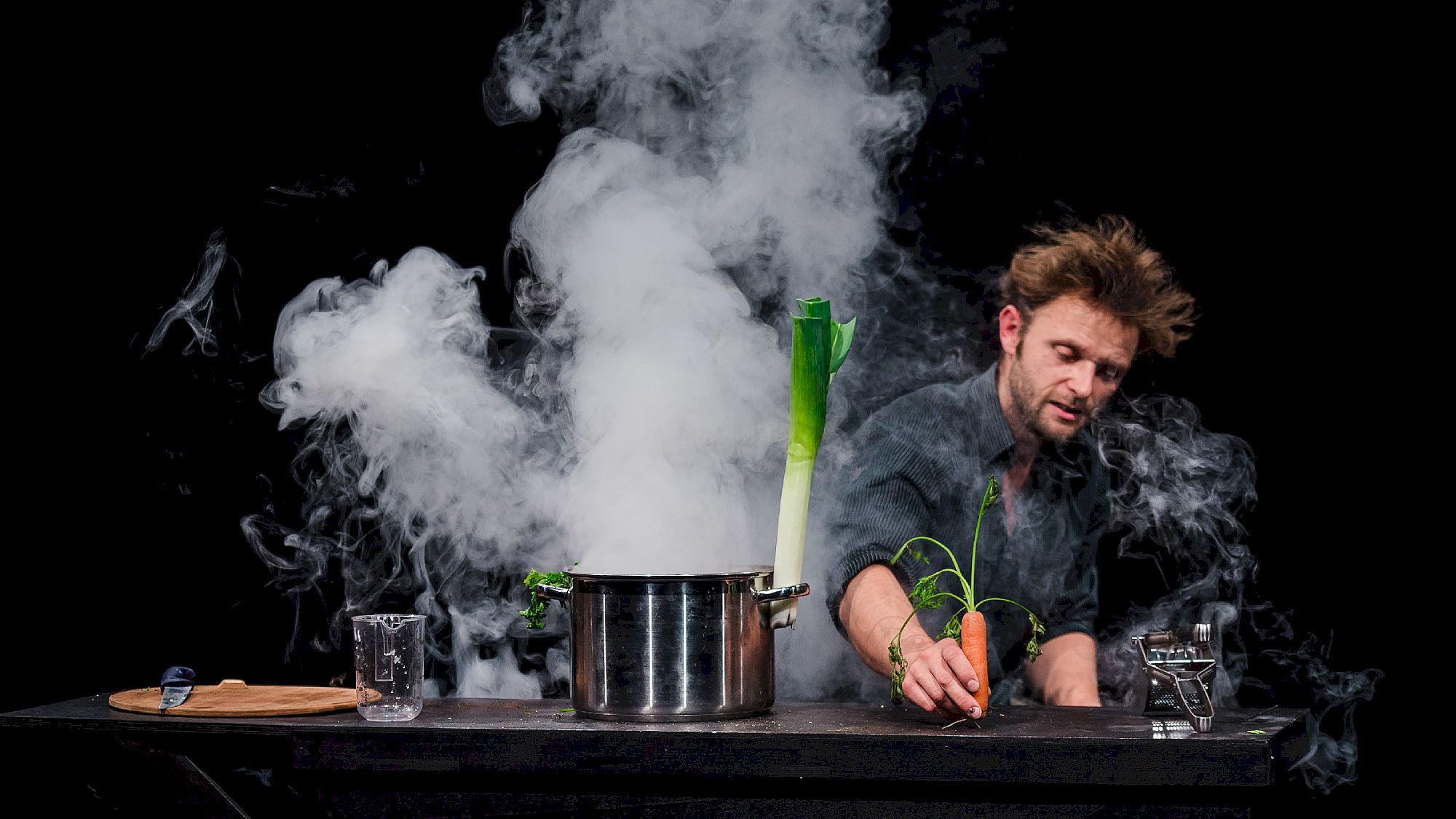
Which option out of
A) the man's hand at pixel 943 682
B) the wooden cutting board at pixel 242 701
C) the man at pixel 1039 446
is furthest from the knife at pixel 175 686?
the man at pixel 1039 446

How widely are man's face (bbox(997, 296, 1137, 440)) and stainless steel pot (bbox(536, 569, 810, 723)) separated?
1302 mm

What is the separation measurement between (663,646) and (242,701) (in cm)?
80

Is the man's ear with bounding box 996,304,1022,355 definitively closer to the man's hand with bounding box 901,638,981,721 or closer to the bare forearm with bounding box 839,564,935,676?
the bare forearm with bounding box 839,564,935,676

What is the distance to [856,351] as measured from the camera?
3291 millimetres

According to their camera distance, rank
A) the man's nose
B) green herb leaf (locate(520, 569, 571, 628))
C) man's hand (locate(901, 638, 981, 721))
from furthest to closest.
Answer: the man's nose, green herb leaf (locate(520, 569, 571, 628)), man's hand (locate(901, 638, 981, 721))

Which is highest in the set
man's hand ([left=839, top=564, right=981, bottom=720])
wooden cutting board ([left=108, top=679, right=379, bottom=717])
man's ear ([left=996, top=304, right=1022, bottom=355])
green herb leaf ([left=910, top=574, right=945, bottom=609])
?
man's ear ([left=996, top=304, right=1022, bottom=355])

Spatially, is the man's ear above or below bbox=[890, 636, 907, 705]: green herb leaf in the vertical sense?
above

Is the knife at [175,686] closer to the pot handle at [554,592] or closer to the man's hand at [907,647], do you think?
the pot handle at [554,592]

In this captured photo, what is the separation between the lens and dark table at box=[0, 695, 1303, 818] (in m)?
1.72

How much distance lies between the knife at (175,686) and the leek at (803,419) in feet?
3.44

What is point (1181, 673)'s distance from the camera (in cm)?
184

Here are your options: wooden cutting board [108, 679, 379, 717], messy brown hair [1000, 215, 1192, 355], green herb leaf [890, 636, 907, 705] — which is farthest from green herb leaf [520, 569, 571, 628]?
messy brown hair [1000, 215, 1192, 355]

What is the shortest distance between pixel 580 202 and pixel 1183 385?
5.16 feet

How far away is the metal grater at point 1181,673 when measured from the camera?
1.79 metres
